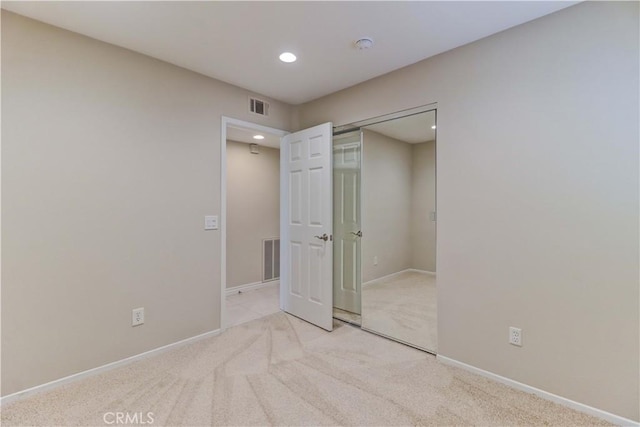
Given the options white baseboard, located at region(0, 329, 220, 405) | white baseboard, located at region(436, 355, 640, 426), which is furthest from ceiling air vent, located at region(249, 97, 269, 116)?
white baseboard, located at region(436, 355, 640, 426)

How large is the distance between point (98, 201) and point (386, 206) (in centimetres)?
333

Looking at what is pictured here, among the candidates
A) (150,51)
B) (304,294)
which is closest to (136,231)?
(150,51)

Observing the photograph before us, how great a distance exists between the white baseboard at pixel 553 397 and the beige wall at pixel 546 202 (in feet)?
0.11

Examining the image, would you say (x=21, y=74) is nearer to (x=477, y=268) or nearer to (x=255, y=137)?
(x=255, y=137)

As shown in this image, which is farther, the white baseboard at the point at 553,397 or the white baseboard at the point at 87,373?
the white baseboard at the point at 87,373

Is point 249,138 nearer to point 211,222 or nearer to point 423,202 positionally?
point 211,222

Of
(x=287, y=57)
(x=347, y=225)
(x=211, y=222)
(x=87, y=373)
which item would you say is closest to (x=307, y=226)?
(x=347, y=225)

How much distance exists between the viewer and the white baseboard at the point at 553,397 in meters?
1.63

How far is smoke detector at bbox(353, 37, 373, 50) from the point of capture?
2104 millimetres

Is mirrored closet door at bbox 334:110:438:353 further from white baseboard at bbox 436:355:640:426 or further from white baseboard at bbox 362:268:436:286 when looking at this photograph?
white baseboard at bbox 436:355:640:426

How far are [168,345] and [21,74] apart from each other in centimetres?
218

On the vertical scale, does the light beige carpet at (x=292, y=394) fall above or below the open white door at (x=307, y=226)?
below

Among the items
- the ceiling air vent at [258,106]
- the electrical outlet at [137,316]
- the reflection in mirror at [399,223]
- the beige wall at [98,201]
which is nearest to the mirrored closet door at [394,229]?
the reflection in mirror at [399,223]

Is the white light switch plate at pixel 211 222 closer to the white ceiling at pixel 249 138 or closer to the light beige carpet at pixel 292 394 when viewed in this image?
the light beige carpet at pixel 292 394
